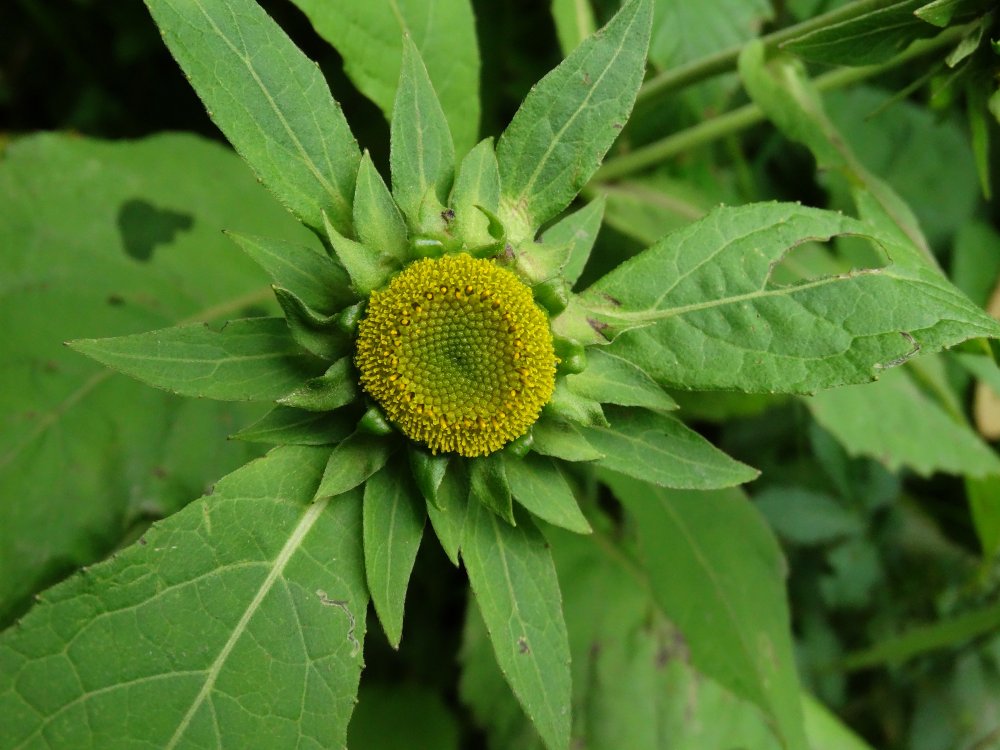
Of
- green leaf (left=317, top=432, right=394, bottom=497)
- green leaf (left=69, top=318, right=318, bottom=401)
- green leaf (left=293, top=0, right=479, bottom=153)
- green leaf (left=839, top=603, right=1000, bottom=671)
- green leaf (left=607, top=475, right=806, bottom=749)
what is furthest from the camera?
green leaf (left=839, top=603, right=1000, bottom=671)

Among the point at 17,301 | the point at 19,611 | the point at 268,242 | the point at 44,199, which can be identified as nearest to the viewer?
the point at 268,242

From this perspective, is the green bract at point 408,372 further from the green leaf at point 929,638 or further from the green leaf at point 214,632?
the green leaf at point 929,638

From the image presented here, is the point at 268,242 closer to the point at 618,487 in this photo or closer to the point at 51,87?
the point at 618,487

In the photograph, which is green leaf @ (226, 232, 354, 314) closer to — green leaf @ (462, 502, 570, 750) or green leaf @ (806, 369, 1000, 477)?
green leaf @ (462, 502, 570, 750)

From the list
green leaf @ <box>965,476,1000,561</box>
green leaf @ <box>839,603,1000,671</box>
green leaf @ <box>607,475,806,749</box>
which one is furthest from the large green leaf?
green leaf @ <box>839,603,1000,671</box>

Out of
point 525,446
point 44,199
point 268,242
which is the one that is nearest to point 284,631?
point 525,446

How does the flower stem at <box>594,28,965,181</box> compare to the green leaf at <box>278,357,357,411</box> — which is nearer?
the green leaf at <box>278,357,357,411</box>

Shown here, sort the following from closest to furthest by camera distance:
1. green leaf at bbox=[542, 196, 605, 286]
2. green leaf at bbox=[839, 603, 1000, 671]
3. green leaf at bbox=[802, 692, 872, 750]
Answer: green leaf at bbox=[542, 196, 605, 286]
green leaf at bbox=[802, 692, 872, 750]
green leaf at bbox=[839, 603, 1000, 671]

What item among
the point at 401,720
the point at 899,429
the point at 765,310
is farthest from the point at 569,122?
the point at 401,720
